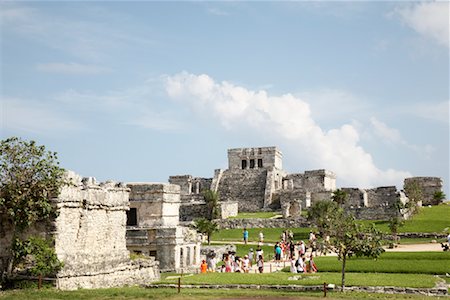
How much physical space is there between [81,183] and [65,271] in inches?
166

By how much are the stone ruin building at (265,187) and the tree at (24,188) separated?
39.7 m

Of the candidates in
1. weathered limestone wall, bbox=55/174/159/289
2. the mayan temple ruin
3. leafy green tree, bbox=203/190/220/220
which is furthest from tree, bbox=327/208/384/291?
leafy green tree, bbox=203/190/220/220

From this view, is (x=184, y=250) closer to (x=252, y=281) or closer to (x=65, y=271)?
(x=252, y=281)

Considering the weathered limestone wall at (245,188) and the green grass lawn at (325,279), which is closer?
the green grass lawn at (325,279)

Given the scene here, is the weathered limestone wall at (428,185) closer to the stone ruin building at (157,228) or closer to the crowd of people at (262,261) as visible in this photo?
the crowd of people at (262,261)

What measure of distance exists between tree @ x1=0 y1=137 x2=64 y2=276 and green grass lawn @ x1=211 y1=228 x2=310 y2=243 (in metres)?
26.9

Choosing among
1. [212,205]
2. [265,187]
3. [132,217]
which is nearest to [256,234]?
[212,205]

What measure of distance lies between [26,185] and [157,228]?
11391mm

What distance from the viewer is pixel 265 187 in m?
74.5

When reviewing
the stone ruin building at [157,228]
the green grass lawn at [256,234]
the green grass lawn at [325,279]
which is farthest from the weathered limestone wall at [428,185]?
the green grass lawn at [325,279]

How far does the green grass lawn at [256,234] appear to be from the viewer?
160 feet

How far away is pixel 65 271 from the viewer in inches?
900

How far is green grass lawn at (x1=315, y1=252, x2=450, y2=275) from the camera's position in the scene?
29.4 metres

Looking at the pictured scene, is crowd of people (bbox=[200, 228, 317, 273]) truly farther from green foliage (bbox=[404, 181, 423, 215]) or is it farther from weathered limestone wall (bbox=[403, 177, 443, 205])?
weathered limestone wall (bbox=[403, 177, 443, 205])
